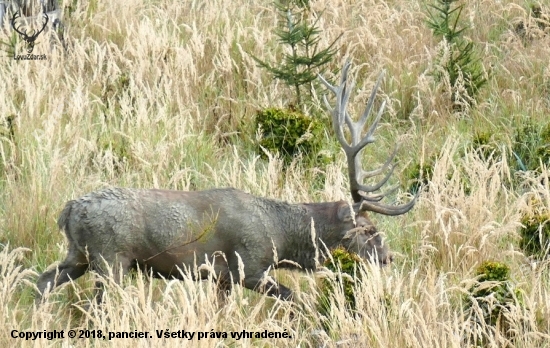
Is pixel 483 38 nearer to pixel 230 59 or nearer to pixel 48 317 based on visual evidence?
pixel 230 59

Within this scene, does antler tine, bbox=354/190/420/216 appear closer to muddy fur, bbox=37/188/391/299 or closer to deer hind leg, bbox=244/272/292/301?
muddy fur, bbox=37/188/391/299

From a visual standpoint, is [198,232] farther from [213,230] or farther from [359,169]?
[359,169]

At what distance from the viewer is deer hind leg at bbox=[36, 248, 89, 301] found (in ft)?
20.8

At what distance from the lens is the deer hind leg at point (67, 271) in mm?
6336

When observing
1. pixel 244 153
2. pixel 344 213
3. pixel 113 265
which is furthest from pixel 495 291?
pixel 244 153

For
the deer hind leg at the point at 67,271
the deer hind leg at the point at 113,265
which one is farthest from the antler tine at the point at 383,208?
the deer hind leg at the point at 67,271

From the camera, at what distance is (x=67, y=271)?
21.0 feet

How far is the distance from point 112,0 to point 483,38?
4347 millimetres

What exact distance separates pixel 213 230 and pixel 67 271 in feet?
3.07

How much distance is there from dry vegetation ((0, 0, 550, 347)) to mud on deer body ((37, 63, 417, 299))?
21 centimetres

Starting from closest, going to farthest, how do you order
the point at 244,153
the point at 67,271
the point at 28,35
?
the point at 67,271 < the point at 244,153 < the point at 28,35

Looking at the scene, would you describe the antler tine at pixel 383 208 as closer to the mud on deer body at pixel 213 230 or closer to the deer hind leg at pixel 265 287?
the mud on deer body at pixel 213 230

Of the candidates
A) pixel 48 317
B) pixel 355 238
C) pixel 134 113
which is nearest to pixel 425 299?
pixel 355 238

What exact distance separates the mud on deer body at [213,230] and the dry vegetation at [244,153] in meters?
0.21
